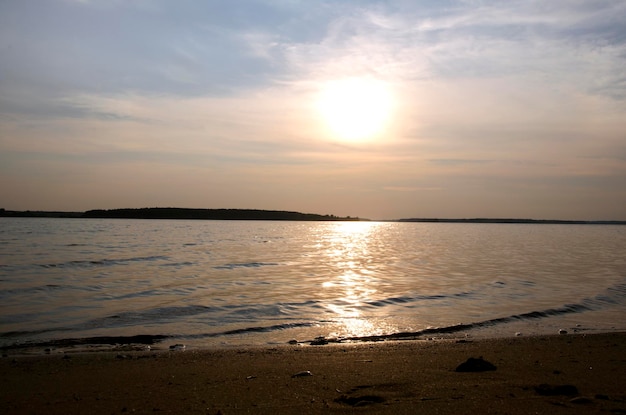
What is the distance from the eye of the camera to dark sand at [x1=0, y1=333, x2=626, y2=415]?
6.89 meters

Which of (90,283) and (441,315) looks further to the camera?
(90,283)

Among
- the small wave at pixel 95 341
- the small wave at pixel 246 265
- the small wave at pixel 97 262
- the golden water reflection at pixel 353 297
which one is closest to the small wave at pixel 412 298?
the golden water reflection at pixel 353 297

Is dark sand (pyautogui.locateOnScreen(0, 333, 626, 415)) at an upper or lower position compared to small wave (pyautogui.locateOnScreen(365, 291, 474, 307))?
upper

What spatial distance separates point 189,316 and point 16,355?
526 cm

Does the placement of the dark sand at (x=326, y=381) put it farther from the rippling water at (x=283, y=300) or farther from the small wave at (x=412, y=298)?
the small wave at (x=412, y=298)

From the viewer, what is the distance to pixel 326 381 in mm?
8211

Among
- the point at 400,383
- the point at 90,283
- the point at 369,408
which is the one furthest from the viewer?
the point at 90,283

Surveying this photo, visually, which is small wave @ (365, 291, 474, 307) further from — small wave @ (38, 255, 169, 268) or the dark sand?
small wave @ (38, 255, 169, 268)

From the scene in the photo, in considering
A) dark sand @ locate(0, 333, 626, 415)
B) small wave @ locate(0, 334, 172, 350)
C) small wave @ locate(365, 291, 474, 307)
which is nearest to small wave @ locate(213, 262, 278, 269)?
small wave @ locate(365, 291, 474, 307)

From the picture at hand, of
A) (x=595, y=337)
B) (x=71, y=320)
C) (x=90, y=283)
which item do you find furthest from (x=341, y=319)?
(x=90, y=283)

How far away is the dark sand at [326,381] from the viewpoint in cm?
689

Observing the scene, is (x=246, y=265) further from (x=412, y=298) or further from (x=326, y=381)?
(x=326, y=381)

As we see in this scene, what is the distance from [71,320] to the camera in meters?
14.3

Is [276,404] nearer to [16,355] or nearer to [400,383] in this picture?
[400,383]
